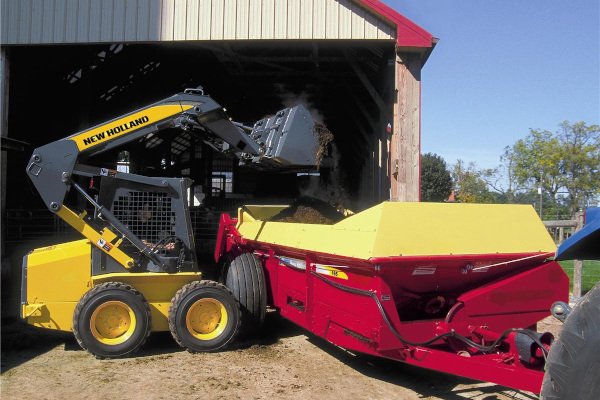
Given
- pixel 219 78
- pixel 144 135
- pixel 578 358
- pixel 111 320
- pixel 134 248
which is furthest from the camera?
pixel 219 78

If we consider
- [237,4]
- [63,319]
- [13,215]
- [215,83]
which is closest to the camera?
[63,319]

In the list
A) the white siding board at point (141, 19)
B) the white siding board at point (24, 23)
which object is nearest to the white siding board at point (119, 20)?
the white siding board at point (141, 19)

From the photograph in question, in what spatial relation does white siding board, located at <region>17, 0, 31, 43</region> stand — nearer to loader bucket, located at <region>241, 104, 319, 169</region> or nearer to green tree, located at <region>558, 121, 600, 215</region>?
loader bucket, located at <region>241, 104, 319, 169</region>

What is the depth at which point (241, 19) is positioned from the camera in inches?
358

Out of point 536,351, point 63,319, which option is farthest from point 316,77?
point 536,351

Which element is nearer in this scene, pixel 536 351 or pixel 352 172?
pixel 536 351

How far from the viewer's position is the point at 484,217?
4.93 m

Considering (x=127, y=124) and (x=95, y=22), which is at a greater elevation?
(x=95, y=22)

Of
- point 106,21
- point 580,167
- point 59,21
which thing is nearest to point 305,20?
point 106,21

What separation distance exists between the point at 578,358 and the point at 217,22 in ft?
26.4

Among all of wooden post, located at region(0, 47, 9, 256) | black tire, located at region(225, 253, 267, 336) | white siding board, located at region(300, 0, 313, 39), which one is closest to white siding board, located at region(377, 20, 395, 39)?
white siding board, located at region(300, 0, 313, 39)

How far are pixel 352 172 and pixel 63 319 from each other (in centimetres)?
1572

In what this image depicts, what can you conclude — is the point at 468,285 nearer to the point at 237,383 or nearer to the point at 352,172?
the point at 237,383

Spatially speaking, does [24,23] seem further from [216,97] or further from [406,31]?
[216,97]
